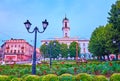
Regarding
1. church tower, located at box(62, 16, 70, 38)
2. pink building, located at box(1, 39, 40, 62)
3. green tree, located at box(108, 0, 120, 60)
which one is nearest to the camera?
green tree, located at box(108, 0, 120, 60)

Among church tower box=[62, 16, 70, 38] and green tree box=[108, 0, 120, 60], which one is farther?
church tower box=[62, 16, 70, 38]

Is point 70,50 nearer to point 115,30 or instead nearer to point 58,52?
point 58,52

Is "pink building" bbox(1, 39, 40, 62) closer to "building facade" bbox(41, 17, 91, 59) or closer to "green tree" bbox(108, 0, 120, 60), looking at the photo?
"building facade" bbox(41, 17, 91, 59)

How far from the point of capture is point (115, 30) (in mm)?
34469

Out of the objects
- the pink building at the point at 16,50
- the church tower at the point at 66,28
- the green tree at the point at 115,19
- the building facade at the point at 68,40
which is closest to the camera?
the green tree at the point at 115,19

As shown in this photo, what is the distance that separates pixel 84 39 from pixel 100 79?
369ft

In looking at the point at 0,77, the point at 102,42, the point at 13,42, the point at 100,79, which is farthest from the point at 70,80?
the point at 13,42

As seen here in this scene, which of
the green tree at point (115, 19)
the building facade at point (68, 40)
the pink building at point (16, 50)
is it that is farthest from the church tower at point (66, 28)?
the green tree at point (115, 19)

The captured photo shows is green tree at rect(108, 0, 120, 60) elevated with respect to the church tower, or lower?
lower

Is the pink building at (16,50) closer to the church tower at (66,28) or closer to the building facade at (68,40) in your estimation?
the building facade at (68,40)

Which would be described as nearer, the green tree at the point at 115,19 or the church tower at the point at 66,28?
the green tree at the point at 115,19

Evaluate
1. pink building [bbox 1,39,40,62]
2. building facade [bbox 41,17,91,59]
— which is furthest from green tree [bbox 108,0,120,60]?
building facade [bbox 41,17,91,59]

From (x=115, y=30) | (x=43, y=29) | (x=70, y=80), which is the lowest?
(x=70, y=80)

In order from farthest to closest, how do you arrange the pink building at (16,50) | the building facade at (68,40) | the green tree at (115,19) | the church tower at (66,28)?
the church tower at (66,28) < the building facade at (68,40) < the pink building at (16,50) < the green tree at (115,19)
